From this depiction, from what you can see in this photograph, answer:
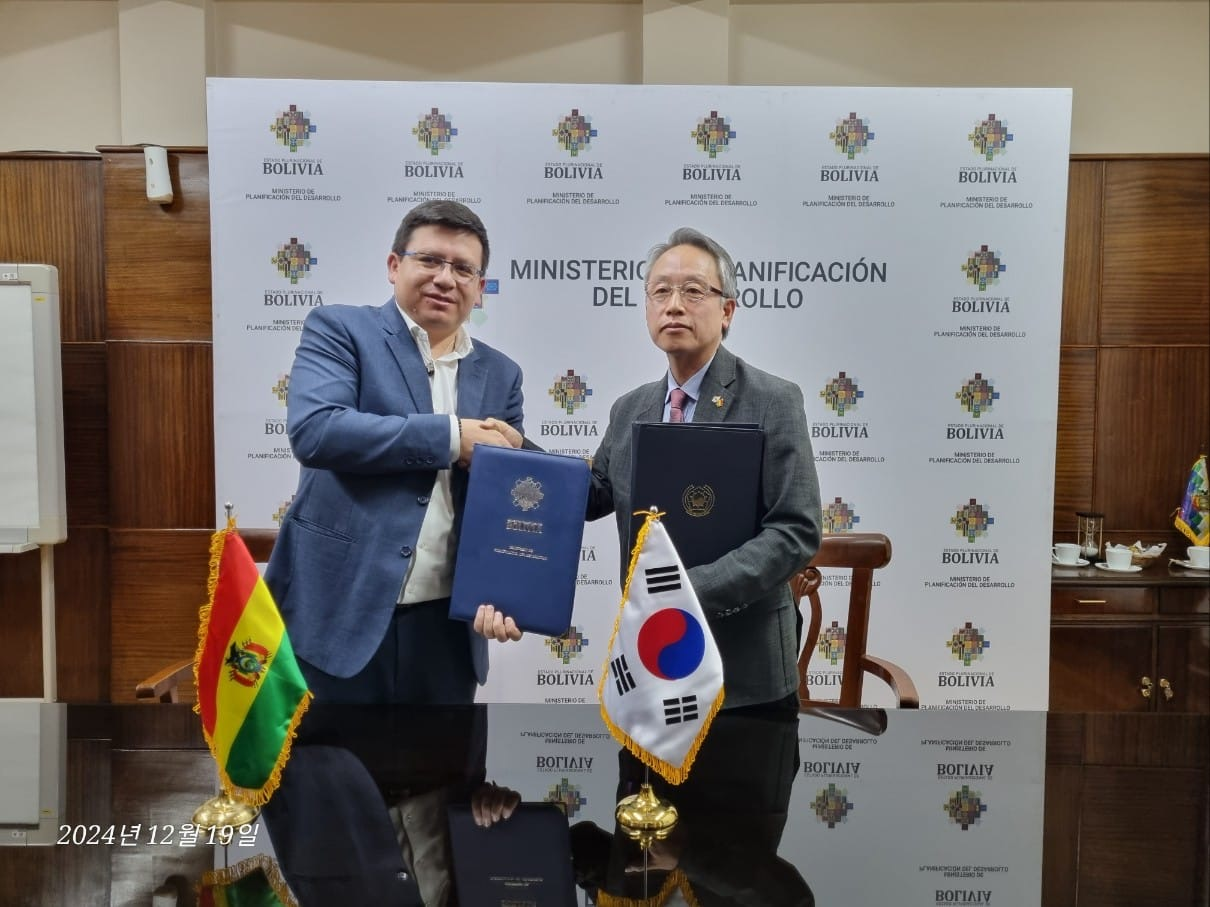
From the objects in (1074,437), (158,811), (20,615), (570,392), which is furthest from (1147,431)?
(20,615)

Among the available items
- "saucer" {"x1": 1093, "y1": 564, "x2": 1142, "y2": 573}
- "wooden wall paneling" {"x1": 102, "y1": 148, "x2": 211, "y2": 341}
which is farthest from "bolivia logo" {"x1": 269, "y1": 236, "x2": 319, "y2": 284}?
"saucer" {"x1": 1093, "y1": 564, "x2": 1142, "y2": 573}

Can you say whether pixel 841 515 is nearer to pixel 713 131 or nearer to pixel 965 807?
pixel 713 131

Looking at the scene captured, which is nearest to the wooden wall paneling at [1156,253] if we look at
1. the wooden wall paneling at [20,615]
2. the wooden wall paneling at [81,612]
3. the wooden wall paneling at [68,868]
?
the wooden wall paneling at [68,868]

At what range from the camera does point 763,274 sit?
377cm

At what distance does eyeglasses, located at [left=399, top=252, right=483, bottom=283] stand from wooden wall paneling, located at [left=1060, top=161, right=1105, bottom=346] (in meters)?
2.87

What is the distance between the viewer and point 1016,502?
381cm

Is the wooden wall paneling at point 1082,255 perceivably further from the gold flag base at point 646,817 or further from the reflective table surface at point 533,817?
the gold flag base at point 646,817

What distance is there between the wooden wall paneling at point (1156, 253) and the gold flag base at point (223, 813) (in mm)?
4113

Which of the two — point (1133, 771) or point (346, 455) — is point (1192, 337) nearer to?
point (1133, 771)

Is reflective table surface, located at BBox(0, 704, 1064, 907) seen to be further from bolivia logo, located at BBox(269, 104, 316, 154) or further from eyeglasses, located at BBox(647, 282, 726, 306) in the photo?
bolivia logo, located at BBox(269, 104, 316, 154)

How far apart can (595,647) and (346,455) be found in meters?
1.85

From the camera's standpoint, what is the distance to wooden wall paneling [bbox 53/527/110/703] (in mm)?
4316

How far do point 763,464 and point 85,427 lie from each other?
11.3ft

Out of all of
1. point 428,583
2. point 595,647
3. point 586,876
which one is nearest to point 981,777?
point 586,876
